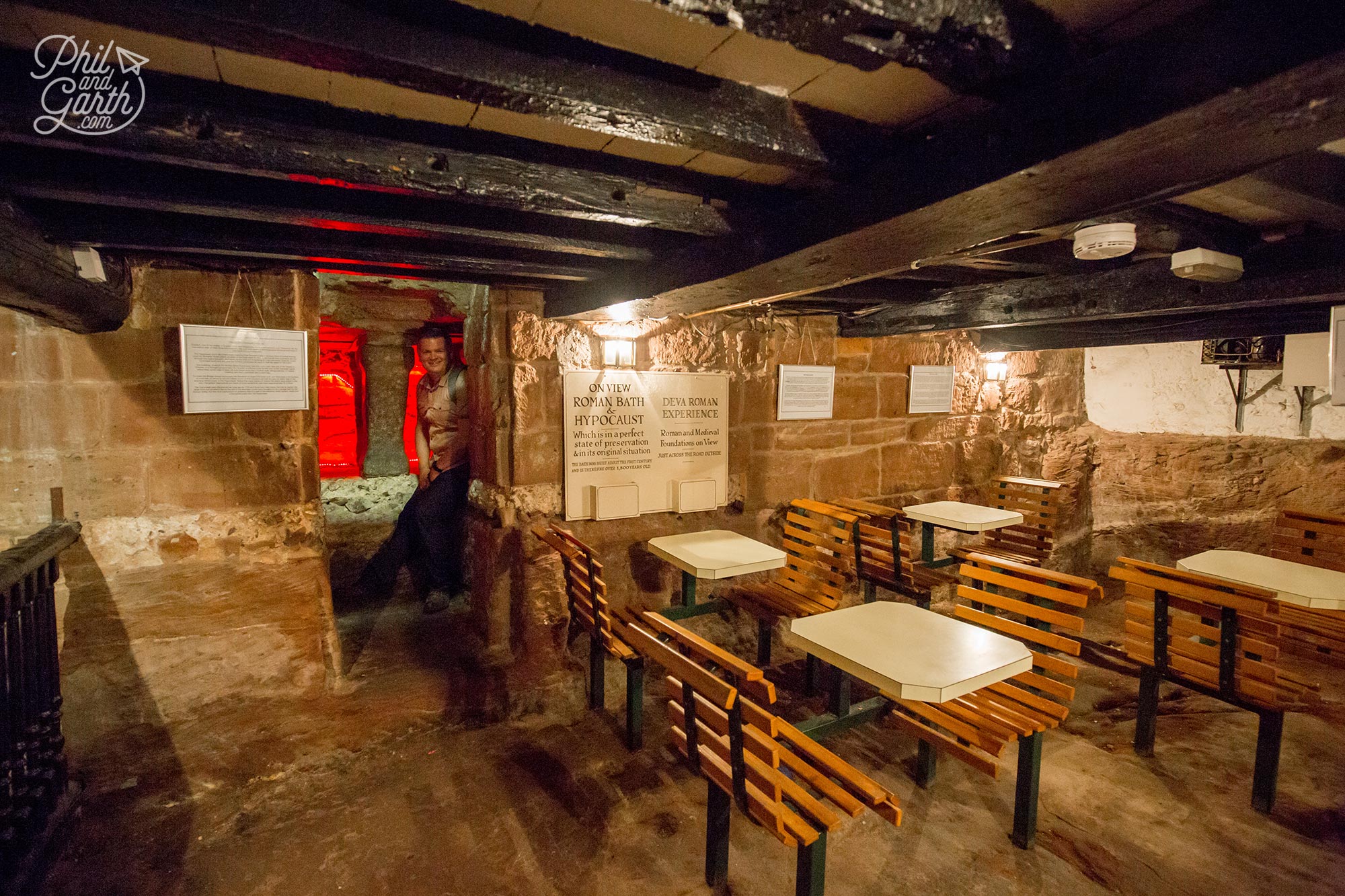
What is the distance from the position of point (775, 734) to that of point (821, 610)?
2050 mm

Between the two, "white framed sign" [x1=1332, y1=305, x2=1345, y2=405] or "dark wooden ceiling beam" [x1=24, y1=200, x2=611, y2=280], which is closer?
"dark wooden ceiling beam" [x1=24, y1=200, x2=611, y2=280]

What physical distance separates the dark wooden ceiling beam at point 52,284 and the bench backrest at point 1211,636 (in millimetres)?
4878

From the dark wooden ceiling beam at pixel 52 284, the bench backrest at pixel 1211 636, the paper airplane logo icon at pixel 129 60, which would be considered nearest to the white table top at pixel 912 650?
the bench backrest at pixel 1211 636

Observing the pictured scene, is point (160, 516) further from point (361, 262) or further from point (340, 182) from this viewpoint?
point (340, 182)

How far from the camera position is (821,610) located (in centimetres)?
385

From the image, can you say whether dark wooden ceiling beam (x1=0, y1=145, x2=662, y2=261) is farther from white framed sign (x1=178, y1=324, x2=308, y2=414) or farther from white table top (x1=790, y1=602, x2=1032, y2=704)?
white table top (x1=790, y1=602, x2=1032, y2=704)

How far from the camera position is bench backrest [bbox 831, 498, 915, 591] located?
4254 mm

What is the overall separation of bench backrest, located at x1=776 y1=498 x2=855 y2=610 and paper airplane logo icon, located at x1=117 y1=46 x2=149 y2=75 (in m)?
3.55

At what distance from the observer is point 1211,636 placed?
299 cm

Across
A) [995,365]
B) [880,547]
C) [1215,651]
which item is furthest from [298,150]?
[995,365]

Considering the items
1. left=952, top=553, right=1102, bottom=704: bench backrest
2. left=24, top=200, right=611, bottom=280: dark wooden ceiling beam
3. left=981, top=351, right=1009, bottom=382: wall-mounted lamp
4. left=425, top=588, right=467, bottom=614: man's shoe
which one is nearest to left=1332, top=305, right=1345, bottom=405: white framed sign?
left=952, top=553, right=1102, bottom=704: bench backrest

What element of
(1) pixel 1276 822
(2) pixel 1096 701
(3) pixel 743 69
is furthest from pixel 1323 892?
(3) pixel 743 69

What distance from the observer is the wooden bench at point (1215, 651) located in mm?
2852

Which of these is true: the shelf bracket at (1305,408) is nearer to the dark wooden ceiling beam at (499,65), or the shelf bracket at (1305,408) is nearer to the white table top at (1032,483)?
the white table top at (1032,483)
